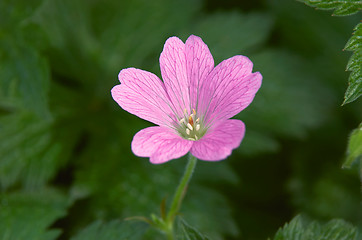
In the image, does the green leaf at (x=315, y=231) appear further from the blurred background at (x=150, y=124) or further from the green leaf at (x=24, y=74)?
the green leaf at (x=24, y=74)

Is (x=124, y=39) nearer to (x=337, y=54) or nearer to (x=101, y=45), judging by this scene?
(x=101, y=45)

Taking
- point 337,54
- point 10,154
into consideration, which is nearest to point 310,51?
point 337,54

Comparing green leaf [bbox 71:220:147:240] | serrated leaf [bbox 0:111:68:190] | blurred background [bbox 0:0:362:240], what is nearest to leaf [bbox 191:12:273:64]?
blurred background [bbox 0:0:362:240]

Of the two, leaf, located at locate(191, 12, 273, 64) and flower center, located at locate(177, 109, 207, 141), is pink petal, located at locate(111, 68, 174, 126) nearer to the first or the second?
flower center, located at locate(177, 109, 207, 141)

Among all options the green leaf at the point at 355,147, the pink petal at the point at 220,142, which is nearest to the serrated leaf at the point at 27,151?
the pink petal at the point at 220,142

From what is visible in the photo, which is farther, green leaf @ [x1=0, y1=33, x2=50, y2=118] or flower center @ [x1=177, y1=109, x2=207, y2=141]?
green leaf @ [x1=0, y1=33, x2=50, y2=118]

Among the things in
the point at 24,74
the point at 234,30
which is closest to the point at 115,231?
the point at 24,74
